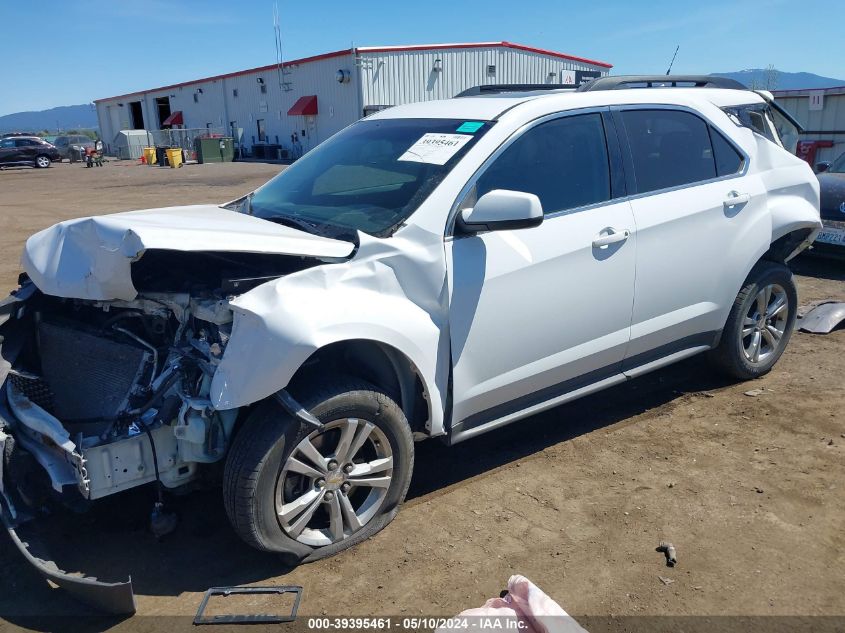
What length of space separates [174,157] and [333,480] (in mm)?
35045

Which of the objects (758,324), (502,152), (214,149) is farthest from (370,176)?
(214,149)

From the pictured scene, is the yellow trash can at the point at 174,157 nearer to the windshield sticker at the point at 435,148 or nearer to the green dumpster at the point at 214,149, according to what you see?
the green dumpster at the point at 214,149

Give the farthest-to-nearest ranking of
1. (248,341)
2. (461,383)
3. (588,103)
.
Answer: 1. (588,103)
2. (461,383)
3. (248,341)

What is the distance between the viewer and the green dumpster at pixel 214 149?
36688 mm

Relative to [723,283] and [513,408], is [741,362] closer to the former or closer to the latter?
[723,283]

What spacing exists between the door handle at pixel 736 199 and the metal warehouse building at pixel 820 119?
12.0 metres

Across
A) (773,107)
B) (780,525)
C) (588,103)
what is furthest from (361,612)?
(773,107)

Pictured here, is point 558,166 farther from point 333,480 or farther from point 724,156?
point 333,480

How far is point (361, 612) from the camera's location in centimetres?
282

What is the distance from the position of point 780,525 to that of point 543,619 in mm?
1589

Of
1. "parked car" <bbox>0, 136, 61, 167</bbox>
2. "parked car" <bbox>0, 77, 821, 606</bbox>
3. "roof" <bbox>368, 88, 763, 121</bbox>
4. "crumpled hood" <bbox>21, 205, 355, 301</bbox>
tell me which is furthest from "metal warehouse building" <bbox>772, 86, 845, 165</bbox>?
"parked car" <bbox>0, 136, 61, 167</bbox>

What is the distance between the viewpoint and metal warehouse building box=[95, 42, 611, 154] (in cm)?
3114

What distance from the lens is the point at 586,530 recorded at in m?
3.34

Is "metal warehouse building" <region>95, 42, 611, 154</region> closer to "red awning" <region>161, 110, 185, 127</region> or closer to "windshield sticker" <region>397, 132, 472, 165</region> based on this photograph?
"red awning" <region>161, 110, 185, 127</region>
